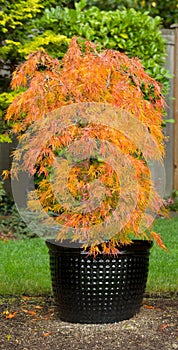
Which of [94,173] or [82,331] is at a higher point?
[94,173]

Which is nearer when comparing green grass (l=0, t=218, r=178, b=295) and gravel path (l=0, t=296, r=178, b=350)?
gravel path (l=0, t=296, r=178, b=350)

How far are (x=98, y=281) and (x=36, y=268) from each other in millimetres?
1708

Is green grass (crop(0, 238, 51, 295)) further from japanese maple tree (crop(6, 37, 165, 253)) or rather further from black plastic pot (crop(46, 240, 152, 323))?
japanese maple tree (crop(6, 37, 165, 253))

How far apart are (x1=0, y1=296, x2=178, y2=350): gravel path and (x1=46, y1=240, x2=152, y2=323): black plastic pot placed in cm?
9

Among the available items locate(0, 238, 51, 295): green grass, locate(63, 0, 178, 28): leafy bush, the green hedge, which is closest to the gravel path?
locate(0, 238, 51, 295): green grass

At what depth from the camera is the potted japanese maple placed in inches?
147

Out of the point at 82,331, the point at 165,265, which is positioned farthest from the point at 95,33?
the point at 82,331

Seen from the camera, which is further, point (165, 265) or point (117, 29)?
point (117, 29)

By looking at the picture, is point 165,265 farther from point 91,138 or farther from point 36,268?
point 91,138

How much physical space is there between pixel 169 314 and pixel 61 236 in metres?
0.93

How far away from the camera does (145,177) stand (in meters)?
3.86

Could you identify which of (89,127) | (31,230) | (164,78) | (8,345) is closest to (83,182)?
(89,127)

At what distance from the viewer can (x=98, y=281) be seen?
12.6ft

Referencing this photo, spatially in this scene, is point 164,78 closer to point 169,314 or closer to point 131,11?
point 131,11
